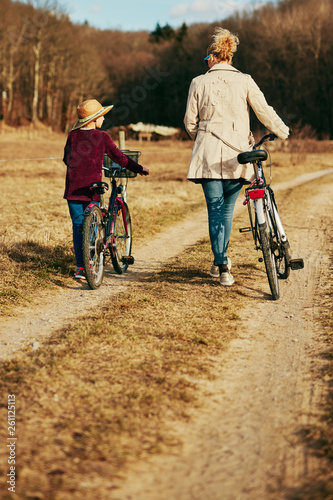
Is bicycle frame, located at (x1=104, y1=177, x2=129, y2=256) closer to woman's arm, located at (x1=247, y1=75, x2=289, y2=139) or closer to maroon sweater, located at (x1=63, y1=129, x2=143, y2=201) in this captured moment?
maroon sweater, located at (x1=63, y1=129, x2=143, y2=201)

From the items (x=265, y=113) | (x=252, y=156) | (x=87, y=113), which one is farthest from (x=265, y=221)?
(x=87, y=113)

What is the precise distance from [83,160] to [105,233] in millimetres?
752

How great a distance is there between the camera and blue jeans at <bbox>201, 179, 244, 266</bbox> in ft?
16.9

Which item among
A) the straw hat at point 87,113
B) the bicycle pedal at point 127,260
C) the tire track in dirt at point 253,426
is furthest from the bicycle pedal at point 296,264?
the straw hat at point 87,113

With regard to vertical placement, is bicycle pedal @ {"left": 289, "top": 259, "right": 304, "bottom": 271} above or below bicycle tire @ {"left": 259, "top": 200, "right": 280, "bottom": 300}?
below

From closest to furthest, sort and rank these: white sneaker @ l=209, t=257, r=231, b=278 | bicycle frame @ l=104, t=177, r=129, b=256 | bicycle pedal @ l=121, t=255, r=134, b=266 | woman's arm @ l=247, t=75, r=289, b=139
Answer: woman's arm @ l=247, t=75, r=289, b=139, bicycle frame @ l=104, t=177, r=129, b=256, white sneaker @ l=209, t=257, r=231, b=278, bicycle pedal @ l=121, t=255, r=134, b=266

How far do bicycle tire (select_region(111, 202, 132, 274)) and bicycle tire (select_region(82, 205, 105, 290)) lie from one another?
0.28 metres

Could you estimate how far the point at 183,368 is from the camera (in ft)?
11.2

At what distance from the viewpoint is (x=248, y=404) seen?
303 cm

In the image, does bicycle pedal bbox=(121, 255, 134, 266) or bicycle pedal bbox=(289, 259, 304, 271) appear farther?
bicycle pedal bbox=(121, 255, 134, 266)

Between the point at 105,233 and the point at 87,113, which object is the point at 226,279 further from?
the point at 87,113

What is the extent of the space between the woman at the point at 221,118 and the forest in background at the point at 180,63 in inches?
1516

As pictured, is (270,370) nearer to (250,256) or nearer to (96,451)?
(96,451)

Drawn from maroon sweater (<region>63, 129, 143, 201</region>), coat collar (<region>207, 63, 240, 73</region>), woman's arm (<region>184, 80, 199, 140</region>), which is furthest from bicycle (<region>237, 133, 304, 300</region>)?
maroon sweater (<region>63, 129, 143, 201</region>)
